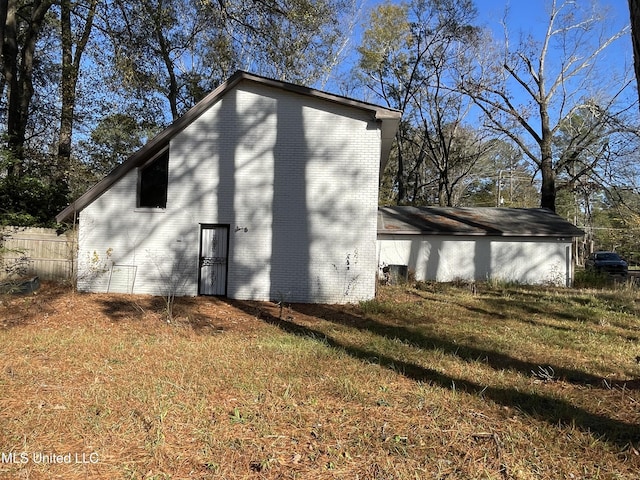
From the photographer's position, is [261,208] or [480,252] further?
[480,252]

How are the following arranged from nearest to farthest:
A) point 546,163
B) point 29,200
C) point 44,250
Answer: point 44,250
point 29,200
point 546,163

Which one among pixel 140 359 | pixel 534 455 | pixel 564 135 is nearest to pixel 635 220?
pixel 564 135

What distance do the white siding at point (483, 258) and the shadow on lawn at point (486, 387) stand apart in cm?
974

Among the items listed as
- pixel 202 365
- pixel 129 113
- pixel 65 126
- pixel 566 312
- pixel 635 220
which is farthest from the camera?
pixel 129 113

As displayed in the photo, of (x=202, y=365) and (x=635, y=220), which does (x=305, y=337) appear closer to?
(x=202, y=365)

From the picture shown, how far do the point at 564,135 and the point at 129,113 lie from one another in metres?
25.9

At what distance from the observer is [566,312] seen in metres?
11.3

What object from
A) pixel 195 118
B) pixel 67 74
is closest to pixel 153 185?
pixel 195 118

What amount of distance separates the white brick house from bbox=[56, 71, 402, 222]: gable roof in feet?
0.13

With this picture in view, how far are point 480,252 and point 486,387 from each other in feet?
48.2

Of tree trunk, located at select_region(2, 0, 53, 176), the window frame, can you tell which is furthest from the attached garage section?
tree trunk, located at select_region(2, 0, 53, 176)

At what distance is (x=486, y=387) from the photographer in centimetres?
527

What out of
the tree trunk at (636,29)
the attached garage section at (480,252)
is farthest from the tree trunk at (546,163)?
Answer: the tree trunk at (636,29)

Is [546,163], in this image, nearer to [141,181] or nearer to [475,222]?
[475,222]
